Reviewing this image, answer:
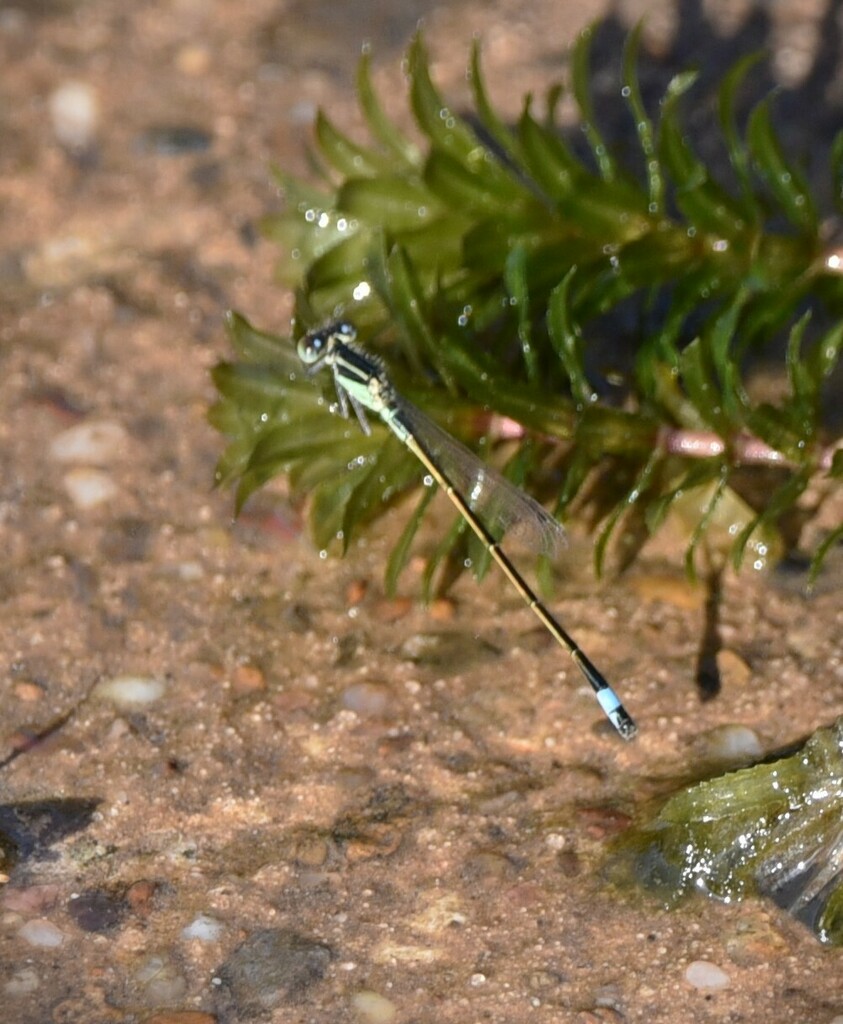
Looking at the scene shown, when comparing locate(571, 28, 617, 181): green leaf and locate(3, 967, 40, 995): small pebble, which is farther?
locate(571, 28, 617, 181): green leaf

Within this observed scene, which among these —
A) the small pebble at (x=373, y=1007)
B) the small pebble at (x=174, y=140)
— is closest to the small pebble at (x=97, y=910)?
the small pebble at (x=373, y=1007)

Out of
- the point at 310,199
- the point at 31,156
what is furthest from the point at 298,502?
the point at 31,156

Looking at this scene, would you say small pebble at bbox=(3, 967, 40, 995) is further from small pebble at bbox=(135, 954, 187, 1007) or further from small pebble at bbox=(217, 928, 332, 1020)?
small pebble at bbox=(217, 928, 332, 1020)

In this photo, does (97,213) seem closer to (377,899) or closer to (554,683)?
(554,683)

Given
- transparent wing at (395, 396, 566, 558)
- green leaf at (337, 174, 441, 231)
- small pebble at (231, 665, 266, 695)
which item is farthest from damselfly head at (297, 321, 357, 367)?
small pebble at (231, 665, 266, 695)

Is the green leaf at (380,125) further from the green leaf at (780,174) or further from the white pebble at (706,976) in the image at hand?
the white pebble at (706,976)

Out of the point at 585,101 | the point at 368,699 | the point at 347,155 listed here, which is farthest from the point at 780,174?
the point at 368,699
